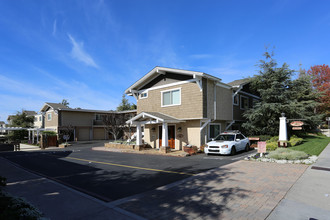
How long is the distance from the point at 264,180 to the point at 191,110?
10009 millimetres

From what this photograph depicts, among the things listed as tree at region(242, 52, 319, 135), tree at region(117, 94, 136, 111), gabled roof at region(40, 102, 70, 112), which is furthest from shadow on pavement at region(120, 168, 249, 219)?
tree at region(117, 94, 136, 111)

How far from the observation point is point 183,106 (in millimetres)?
17625

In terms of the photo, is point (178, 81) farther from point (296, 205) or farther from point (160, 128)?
point (296, 205)

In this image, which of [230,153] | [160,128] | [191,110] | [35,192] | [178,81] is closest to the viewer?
[35,192]

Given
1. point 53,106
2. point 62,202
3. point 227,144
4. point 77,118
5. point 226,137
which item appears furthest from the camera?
point 77,118

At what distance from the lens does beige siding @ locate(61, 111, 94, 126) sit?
113 ft

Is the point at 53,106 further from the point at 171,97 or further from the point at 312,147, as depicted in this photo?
the point at 312,147

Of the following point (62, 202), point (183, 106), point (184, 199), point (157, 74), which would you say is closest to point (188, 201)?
point (184, 199)

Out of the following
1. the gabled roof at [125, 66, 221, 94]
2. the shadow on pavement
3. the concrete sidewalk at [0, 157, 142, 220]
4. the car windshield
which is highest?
the gabled roof at [125, 66, 221, 94]

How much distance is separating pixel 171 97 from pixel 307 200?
14198mm

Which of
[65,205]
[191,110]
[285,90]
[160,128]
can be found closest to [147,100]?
[160,128]

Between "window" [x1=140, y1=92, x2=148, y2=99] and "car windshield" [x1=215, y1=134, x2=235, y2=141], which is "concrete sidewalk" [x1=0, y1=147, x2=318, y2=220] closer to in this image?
"car windshield" [x1=215, y1=134, x2=235, y2=141]

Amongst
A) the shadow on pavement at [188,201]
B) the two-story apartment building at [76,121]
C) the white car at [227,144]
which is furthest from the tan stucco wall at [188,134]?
the two-story apartment building at [76,121]

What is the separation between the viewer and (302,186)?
663 centimetres
